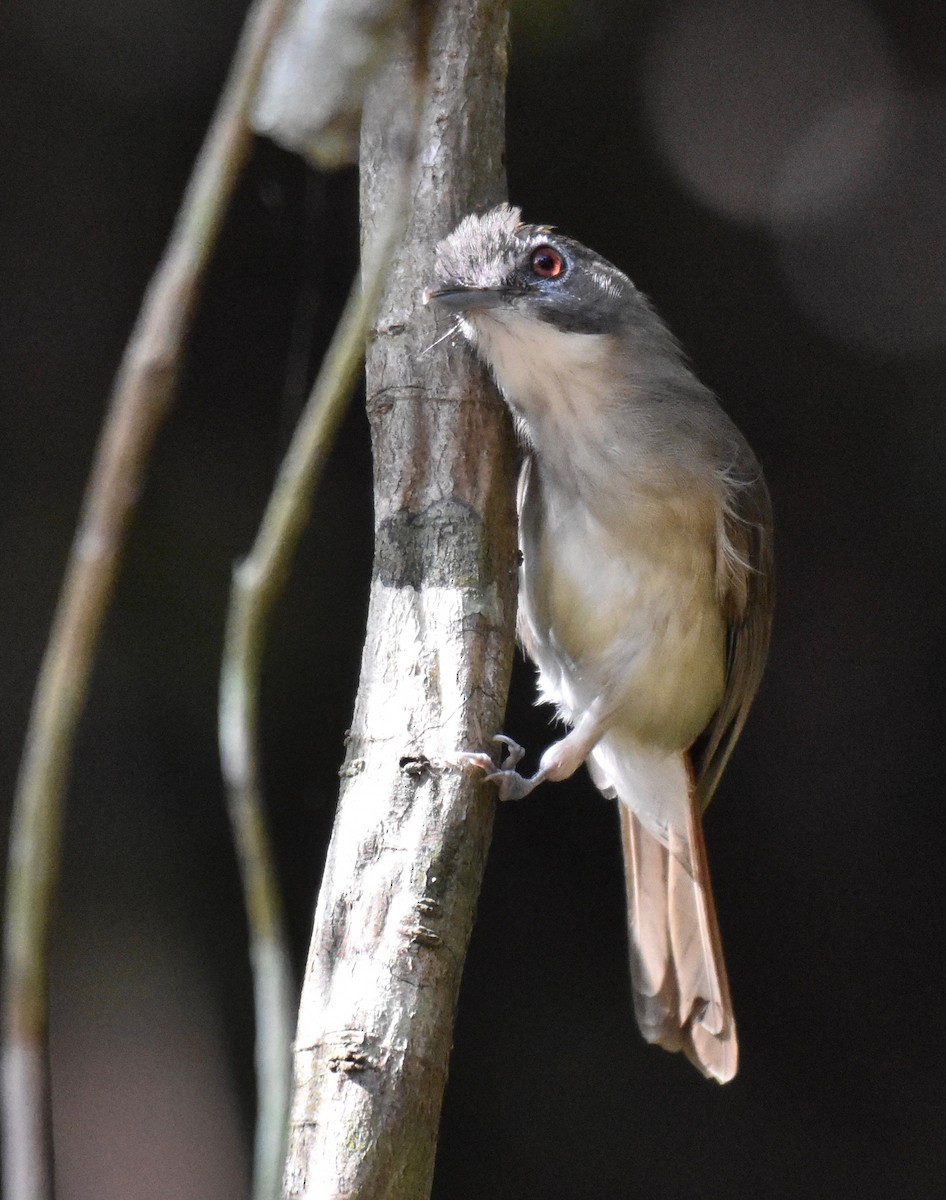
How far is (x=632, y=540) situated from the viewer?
7.80 feet

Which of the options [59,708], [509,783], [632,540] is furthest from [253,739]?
[632,540]

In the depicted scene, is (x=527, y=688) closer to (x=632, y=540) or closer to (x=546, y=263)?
(x=632, y=540)

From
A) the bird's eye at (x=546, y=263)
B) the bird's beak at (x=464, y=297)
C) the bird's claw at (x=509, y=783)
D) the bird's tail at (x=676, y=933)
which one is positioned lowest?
the bird's tail at (x=676, y=933)

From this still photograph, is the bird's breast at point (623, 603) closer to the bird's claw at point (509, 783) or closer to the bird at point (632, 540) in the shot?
the bird at point (632, 540)

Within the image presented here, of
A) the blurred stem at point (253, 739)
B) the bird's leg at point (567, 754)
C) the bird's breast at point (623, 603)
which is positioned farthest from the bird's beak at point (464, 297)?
the blurred stem at point (253, 739)

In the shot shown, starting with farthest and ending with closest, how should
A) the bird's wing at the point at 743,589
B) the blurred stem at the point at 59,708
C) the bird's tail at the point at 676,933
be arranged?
1. the bird's tail at the point at 676,933
2. the bird's wing at the point at 743,589
3. the blurred stem at the point at 59,708

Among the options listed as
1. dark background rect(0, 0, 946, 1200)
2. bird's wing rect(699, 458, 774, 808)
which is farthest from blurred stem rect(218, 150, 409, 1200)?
dark background rect(0, 0, 946, 1200)

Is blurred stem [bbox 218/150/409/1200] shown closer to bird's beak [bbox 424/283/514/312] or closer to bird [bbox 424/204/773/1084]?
bird's beak [bbox 424/283/514/312]

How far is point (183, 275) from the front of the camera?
682 millimetres

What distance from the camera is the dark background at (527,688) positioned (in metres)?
2.97

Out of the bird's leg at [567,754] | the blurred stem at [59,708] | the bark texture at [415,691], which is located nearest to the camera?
the blurred stem at [59,708]

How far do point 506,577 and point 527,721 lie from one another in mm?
1713

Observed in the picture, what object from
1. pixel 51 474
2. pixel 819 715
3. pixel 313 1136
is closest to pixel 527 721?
pixel 819 715

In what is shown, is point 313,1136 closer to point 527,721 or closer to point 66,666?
point 66,666
